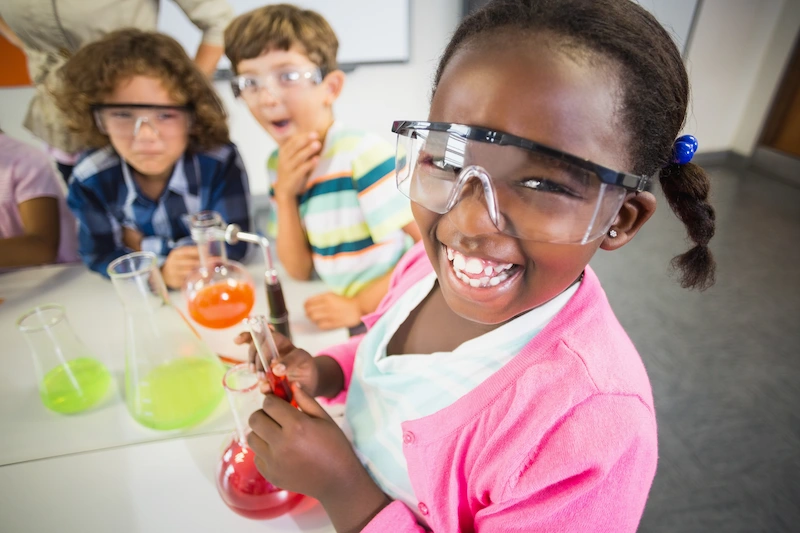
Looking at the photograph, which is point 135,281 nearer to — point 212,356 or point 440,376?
point 212,356

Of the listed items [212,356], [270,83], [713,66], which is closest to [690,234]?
[212,356]

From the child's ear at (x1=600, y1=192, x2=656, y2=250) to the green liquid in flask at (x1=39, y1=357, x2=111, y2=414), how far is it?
2.57 feet

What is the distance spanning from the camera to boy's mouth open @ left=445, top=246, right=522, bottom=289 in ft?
1.50

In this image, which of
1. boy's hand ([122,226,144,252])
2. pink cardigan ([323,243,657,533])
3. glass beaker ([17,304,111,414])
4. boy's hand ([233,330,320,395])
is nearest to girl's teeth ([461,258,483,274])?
pink cardigan ([323,243,657,533])

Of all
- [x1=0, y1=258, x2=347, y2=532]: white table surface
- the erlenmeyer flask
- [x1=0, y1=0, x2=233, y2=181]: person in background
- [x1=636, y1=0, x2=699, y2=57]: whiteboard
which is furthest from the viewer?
[x1=636, y1=0, x2=699, y2=57]: whiteboard

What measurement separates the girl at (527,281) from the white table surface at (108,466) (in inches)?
5.0

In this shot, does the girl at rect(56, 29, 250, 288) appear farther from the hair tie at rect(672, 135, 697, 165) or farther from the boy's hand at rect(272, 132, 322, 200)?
the hair tie at rect(672, 135, 697, 165)

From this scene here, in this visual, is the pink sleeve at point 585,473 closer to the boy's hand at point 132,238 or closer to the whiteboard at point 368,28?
the boy's hand at point 132,238

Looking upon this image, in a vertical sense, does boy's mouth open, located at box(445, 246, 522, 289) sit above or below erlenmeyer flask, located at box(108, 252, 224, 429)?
above

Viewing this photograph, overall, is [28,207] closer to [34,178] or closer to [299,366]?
[34,178]

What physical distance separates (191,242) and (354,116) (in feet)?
5.98

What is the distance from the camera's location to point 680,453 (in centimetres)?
140

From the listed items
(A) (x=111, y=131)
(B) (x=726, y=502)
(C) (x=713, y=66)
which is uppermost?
(A) (x=111, y=131)

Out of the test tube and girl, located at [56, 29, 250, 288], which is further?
girl, located at [56, 29, 250, 288]
